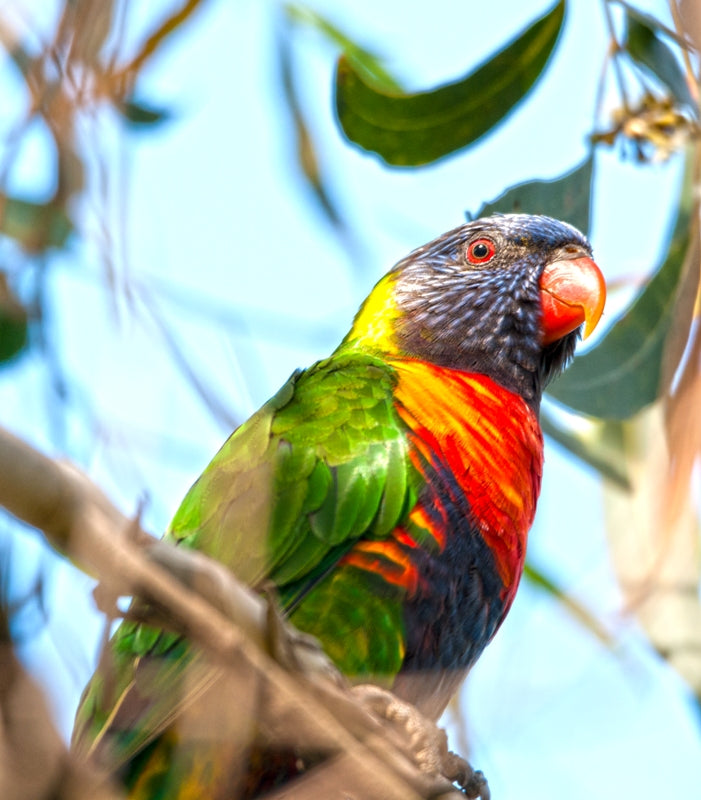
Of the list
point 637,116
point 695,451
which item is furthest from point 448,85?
point 695,451

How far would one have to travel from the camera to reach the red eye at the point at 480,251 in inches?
139

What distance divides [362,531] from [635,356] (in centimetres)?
125

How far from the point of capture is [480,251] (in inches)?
140

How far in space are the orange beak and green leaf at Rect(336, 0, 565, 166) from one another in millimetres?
533

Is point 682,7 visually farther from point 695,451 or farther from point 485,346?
point 485,346

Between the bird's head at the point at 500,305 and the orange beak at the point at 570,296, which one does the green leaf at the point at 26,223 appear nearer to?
the bird's head at the point at 500,305

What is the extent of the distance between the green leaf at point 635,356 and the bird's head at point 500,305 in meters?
0.11

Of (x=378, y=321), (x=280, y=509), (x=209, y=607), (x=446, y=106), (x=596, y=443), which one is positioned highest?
(x=446, y=106)

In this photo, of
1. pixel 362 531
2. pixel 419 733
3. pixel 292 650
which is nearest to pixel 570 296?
pixel 362 531

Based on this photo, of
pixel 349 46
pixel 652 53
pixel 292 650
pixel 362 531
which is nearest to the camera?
pixel 292 650

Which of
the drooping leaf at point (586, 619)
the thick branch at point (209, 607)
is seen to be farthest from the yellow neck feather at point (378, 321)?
the thick branch at point (209, 607)

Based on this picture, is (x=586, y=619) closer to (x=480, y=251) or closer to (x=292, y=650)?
(x=292, y=650)

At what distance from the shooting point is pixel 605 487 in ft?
13.2

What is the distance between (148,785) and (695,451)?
1529mm
